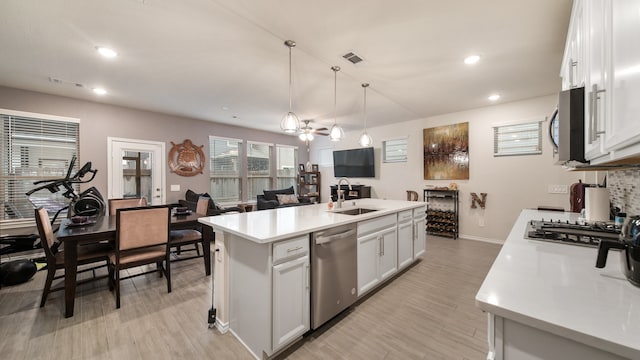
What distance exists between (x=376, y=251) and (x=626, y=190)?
81.2 inches

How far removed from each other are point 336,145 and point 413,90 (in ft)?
12.4

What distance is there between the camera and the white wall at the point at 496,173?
4.15 m

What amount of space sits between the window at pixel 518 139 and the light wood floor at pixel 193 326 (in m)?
2.90

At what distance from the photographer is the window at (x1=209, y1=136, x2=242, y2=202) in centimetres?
618

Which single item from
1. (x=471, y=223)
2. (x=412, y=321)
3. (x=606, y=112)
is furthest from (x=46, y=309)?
(x=471, y=223)

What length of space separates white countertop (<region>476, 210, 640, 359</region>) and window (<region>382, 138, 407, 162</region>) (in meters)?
5.08

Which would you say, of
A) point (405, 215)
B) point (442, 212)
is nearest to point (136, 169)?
point (405, 215)

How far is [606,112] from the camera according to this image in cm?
90

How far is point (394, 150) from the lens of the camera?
20.7 ft

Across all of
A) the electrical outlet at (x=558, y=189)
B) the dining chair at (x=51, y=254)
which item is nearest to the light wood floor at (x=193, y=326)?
the dining chair at (x=51, y=254)

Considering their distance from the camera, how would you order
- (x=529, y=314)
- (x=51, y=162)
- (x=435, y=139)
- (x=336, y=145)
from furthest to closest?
(x=336, y=145) → (x=435, y=139) → (x=51, y=162) → (x=529, y=314)

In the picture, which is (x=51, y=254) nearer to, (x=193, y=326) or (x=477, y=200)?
(x=193, y=326)

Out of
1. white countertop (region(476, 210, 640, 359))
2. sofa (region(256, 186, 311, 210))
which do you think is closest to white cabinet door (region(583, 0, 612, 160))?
white countertop (region(476, 210, 640, 359))

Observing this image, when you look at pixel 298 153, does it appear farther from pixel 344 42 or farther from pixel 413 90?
pixel 344 42
